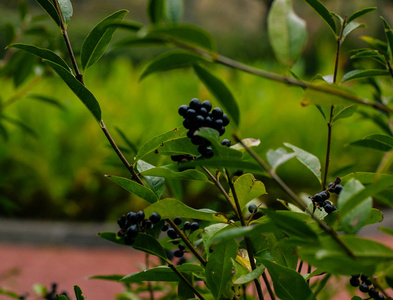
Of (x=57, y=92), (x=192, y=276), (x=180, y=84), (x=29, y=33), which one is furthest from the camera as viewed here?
(x=180, y=84)

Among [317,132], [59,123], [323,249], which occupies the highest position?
[59,123]

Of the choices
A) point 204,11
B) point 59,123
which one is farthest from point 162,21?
point 204,11

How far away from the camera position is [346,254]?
0.38 m

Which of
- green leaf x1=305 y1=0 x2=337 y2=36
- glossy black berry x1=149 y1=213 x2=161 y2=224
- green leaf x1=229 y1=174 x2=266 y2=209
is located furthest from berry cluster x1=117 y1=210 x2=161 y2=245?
green leaf x1=305 y1=0 x2=337 y2=36

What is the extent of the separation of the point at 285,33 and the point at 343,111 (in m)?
0.27

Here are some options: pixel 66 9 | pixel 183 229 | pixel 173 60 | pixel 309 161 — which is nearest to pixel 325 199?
pixel 309 161

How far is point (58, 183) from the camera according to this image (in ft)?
12.0

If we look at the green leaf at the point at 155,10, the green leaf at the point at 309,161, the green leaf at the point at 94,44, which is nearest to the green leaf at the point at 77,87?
the green leaf at the point at 94,44

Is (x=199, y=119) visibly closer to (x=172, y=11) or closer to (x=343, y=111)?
(x=172, y=11)

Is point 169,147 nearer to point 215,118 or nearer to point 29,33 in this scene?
point 215,118

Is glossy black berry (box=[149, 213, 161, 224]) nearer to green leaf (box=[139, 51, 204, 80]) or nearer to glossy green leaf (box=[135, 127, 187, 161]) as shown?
glossy green leaf (box=[135, 127, 187, 161])

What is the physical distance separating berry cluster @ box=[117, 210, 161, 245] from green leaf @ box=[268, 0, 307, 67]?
0.25 m

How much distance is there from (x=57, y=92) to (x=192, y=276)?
402cm

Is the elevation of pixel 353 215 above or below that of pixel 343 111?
Answer: below
